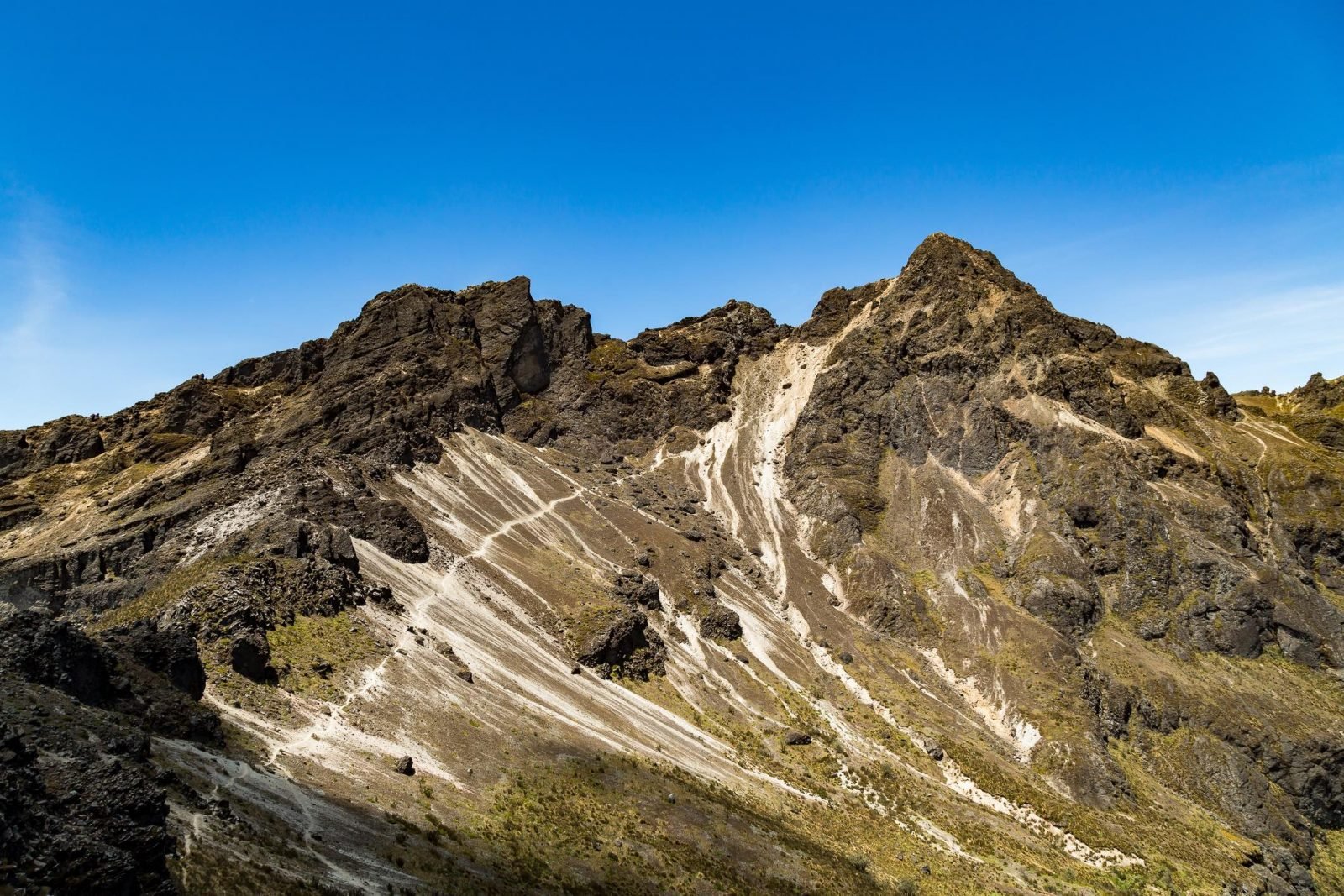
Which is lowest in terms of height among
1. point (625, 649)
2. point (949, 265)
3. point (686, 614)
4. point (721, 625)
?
point (625, 649)

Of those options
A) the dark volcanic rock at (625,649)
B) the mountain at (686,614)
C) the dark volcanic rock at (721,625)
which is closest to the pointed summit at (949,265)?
the mountain at (686,614)

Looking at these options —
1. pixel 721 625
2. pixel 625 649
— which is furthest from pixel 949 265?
pixel 625 649

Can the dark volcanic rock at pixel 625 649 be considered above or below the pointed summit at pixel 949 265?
below

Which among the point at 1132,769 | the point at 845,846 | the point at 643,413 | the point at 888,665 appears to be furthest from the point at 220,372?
the point at 1132,769

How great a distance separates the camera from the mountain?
37156mm

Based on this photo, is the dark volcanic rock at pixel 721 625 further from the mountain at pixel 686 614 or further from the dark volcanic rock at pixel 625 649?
the dark volcanic rock at pixel 625 649

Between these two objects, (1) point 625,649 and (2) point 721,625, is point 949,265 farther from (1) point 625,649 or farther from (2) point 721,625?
(1) point 625,649

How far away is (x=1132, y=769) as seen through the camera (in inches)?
3292

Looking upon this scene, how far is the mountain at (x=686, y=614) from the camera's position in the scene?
3716 centimetres

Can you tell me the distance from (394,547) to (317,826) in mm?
52848

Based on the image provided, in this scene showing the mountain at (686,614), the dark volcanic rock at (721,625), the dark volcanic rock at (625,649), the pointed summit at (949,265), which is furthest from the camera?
the pointed summit at (949,265)

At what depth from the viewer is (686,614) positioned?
323ft

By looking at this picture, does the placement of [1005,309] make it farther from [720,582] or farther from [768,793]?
[768,793]

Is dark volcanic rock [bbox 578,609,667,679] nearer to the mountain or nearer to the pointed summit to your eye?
the mountain
